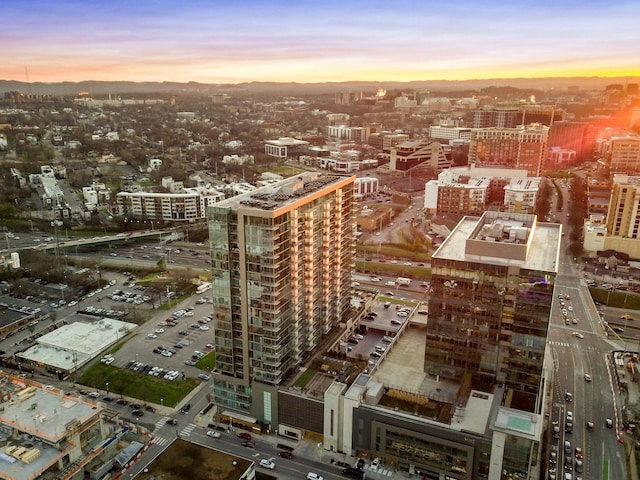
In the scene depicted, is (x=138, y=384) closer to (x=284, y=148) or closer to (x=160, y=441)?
(x=160, y=441)

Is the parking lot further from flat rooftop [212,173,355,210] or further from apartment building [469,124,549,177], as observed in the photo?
apartment building [469,124,549,177]

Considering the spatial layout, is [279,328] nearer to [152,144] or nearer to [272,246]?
[272,246]

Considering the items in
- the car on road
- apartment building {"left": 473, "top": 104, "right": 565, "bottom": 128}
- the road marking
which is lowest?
the road marking

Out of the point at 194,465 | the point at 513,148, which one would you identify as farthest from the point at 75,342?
the point at 513,148

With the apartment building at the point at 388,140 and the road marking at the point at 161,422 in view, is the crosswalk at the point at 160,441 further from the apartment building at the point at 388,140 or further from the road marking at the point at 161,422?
the apartment building at the point at 388,140

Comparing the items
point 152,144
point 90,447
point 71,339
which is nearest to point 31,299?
point 71,339

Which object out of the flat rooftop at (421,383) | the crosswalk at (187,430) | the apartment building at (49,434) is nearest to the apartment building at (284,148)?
the flat rooftop at (421,383)

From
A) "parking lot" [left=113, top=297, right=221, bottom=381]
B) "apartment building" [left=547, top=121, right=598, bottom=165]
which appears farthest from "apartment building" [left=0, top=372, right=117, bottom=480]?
"apartment building" [left=547, top=121, right=598, bottom=165]
